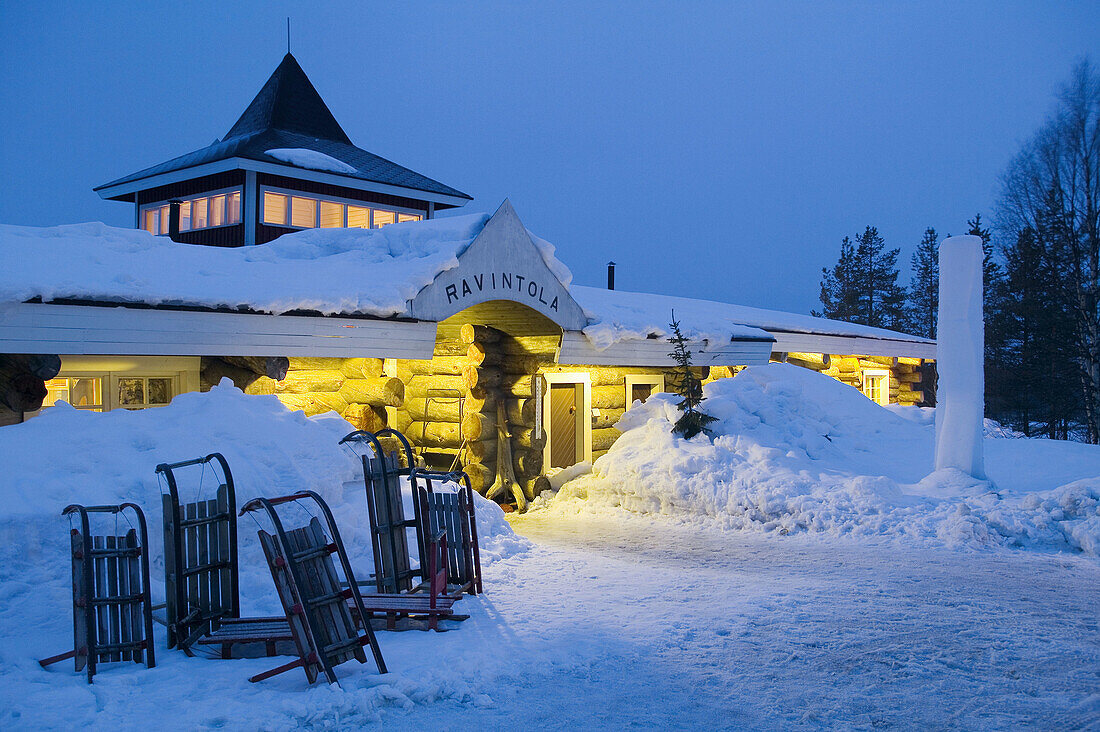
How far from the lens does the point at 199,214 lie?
22.9 metres

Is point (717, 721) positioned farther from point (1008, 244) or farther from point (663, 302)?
point (1008, 244)

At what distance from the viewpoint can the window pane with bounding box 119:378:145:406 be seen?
31.9 ft

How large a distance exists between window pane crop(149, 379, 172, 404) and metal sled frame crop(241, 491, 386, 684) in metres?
5.13

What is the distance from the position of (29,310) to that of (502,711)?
6.10 meters

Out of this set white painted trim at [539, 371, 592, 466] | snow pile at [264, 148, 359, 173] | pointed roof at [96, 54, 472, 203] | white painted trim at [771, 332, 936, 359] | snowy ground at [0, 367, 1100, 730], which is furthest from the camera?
pointed roof at [96, 54, 472, 203]

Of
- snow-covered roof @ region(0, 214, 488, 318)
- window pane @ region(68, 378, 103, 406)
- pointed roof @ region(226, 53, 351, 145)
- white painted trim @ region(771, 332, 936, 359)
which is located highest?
pointed roof @ region(226, 53, 351, 145)

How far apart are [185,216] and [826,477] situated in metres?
18.9

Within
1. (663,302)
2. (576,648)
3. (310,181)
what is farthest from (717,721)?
(310,181)

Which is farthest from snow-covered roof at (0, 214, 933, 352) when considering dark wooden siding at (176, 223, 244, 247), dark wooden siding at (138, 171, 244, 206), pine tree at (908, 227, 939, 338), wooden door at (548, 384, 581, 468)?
pine tree at (908, 227, 939, 338)

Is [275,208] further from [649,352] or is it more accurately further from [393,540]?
[393,540]

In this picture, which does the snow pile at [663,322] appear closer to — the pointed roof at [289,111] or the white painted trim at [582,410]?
the white painted trim at [582,410]

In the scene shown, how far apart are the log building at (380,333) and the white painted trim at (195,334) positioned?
0.05 feet

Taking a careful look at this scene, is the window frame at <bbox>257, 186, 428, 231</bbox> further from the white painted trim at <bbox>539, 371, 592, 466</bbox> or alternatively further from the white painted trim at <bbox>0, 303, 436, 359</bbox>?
the white painted trim at <bbox>0, 303, 436, 359</bbox>

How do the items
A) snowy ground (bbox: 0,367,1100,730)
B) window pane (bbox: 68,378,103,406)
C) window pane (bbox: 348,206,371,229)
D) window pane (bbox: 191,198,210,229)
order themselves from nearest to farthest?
snowy ground (bbox: 0,367,1100,730) < window pane (bbox: 68,378,103,406) < window pane (bbox: 191,198,210,229) < window pane (bbox: 348,206,371,229)
